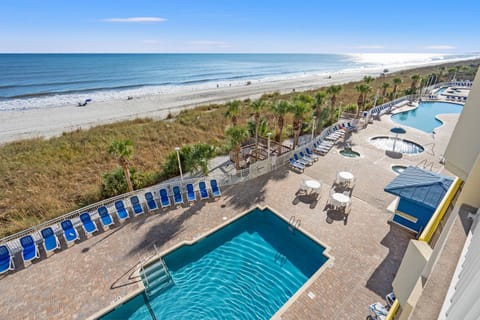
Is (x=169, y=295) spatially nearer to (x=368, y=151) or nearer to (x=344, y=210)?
(x=344, y=210)

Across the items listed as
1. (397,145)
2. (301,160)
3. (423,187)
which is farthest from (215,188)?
(397,145)

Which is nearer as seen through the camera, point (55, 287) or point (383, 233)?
point (55, 287)

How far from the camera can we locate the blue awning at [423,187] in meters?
8.81

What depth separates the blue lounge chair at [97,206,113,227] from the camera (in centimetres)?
1036

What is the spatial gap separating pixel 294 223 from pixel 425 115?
28240 mm

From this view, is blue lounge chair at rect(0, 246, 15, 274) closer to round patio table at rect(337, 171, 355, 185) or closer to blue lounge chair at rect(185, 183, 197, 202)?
blue lounge chair at rect(185, 183, 197, 202)

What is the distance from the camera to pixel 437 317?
222cm

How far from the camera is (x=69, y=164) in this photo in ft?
52.3

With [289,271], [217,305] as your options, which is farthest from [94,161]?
[289,271]

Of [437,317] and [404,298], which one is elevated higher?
[437,317]

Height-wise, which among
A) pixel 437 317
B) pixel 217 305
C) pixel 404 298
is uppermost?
pixel 437 317

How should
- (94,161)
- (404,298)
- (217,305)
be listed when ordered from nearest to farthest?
(404,298) < (217,305) < (94,161)

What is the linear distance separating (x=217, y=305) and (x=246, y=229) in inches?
144

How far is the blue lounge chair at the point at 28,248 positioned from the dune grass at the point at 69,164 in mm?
2180
